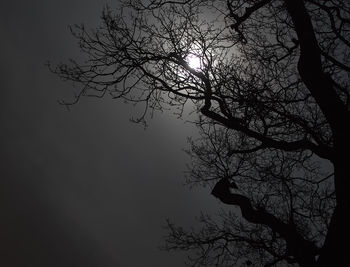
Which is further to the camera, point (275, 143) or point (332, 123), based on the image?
point (275, 143)

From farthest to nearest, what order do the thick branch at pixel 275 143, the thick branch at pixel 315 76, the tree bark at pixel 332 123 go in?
the thick branch at pixel 275 143 → the thick branch at pixel 315 76 → the tree bark at pixel 332 123

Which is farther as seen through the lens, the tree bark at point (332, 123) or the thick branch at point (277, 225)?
the thick branch at point (277, 225)

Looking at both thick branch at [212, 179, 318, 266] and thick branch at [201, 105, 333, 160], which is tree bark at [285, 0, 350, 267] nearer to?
thick branch at [201, 105, 333, 160]

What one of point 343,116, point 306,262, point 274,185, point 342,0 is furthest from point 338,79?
point 306,262

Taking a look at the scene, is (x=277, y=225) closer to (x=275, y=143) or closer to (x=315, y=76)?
(x=275, y=143)

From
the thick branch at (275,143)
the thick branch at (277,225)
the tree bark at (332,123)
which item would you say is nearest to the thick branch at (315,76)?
the tree bark at (332,123)

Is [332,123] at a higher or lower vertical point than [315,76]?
lower

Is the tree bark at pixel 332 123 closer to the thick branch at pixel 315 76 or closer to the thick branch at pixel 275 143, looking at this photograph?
the thick branch at pixel 315 76

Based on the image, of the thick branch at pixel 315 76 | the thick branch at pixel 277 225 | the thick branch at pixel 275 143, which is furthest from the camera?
the thick branch at pixel 277 225

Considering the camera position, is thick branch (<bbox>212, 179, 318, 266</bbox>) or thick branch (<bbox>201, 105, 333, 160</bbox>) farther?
thick branch (<bbox>212, 179, 318, 266</bbox>)

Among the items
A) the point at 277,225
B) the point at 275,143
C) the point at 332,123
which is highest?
the point at 275,143

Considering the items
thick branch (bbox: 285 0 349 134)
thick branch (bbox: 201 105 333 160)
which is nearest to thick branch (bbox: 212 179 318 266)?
thick branch (bbox: 201 105 333 160)

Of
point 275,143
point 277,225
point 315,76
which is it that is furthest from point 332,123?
point 277,225

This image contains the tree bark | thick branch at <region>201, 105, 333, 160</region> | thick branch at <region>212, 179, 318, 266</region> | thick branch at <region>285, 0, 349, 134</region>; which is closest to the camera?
the tree bark
